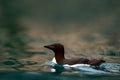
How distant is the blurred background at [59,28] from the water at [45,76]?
2.44 meters

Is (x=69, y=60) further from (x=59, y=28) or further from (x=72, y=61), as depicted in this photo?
(x=59, y=28)

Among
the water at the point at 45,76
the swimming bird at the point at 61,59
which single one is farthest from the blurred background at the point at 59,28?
the water at the point at 45,76

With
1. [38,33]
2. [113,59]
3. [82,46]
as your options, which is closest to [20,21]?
[38,33]

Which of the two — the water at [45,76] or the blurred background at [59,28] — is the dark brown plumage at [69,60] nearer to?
the blurred background at [59,28]

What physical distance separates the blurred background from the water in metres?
2.44

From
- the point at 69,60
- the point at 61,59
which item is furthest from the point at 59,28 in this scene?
the point at 69,60

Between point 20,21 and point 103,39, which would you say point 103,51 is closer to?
point 103,39

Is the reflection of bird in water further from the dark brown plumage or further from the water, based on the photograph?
the water

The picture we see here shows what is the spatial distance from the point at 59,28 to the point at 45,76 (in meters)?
15.7

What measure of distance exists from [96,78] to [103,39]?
11.3 metres

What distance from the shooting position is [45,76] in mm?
15711

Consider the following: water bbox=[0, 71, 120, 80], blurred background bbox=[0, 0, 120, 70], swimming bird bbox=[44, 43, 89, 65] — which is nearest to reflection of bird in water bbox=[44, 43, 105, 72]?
swimming bird bbox=[44, 43, 89, 65]

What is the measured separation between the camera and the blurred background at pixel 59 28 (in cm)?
2134

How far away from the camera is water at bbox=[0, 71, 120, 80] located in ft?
50.5
